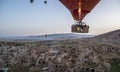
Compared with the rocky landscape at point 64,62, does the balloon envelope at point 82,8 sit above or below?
above

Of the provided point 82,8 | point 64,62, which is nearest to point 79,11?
point 82,8

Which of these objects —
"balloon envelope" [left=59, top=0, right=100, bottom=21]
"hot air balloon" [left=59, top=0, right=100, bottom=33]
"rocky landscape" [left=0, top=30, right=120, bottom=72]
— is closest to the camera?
"hot air balloon" [left=59, top=0, right=100, bottom=33]

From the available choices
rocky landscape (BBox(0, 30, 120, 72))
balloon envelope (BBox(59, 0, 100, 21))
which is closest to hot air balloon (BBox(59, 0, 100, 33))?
balloon envelope (BBox(59, 0, 100, 21))

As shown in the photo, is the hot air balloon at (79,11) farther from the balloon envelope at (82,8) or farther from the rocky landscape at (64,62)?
the rocky landscape at (64,62)

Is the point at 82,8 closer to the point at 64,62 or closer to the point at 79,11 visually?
the point at 79,11

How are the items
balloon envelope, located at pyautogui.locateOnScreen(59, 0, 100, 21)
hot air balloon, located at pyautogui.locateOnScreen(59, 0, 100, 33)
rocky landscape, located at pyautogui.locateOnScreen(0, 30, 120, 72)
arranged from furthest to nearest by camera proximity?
rocky landscape, located at pyautogui.locateOnScreen(0, 30, 120, 72) < balloon envelope, located at pyautogui.locateOnScreen(59, 0, 100, 21) < hot air balloon, located at pyautogui.locateOnScreen(59, 0, 100, 33)

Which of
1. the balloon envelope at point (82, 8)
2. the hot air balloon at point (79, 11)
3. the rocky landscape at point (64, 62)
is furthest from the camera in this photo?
the rocky landscape at point (64, 62)

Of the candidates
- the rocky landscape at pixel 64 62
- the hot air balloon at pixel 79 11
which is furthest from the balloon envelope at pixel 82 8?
the rocky landscape at pixel 64 62

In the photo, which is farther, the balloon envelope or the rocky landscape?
the rocky landscape

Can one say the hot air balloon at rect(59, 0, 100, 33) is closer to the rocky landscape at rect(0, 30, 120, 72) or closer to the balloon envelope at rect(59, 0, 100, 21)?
the balloon envelope at rect(59, 0, 100, 21)

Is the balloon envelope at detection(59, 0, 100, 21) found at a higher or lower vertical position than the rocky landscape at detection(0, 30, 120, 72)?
higher

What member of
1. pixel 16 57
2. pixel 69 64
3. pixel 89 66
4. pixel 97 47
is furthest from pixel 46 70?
pixel 97 47

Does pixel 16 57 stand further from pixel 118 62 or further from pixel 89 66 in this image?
pixel 118 62
